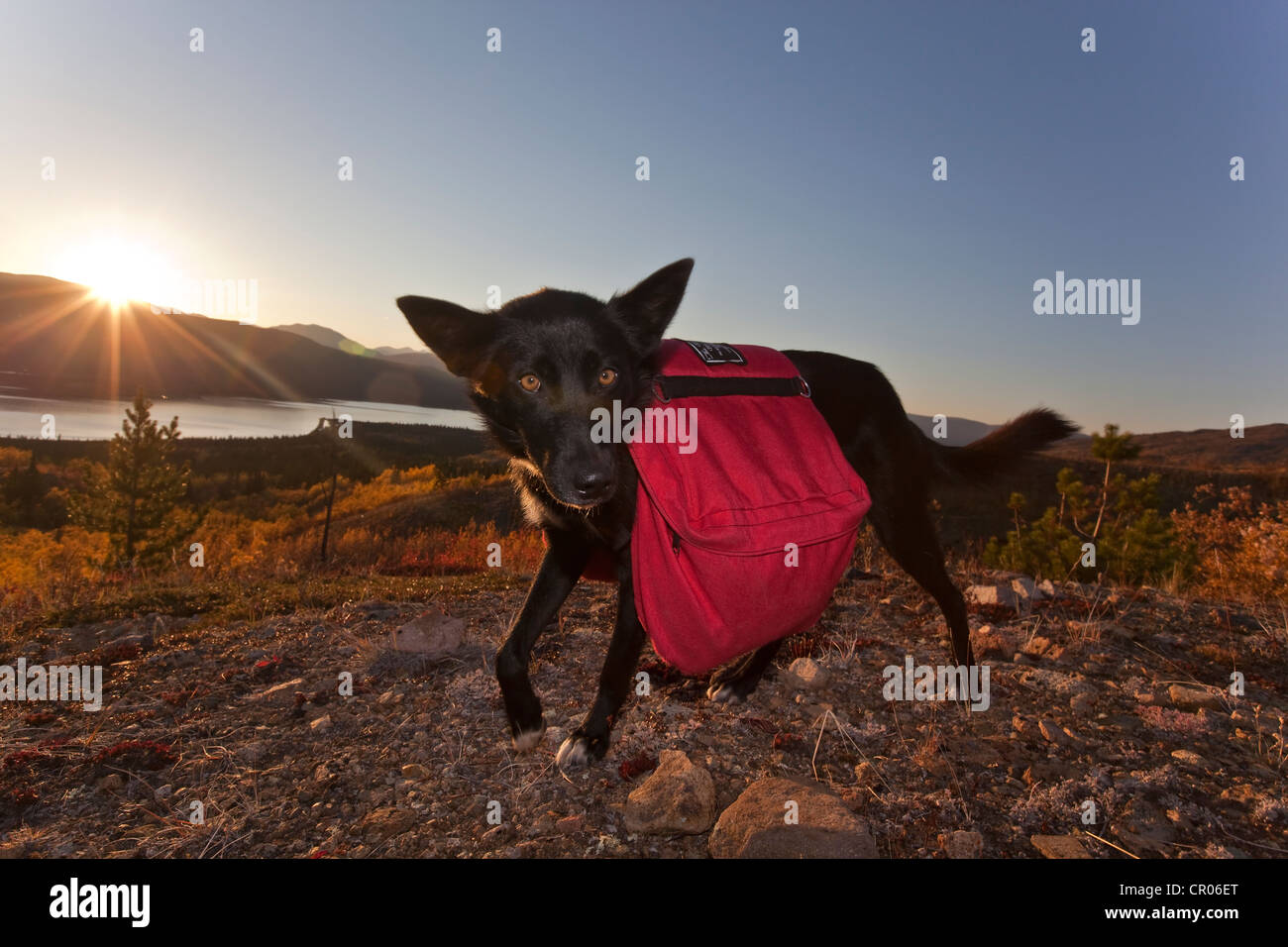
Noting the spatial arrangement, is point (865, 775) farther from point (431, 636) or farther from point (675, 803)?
point (431, 636)

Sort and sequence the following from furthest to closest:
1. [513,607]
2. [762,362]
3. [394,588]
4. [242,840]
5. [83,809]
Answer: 1. [394,588]
2. [513,607]
3. [762,362]
4. [83,809]
5. [242,840]

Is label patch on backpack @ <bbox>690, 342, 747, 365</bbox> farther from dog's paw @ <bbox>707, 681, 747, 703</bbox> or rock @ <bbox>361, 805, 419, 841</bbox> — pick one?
rock @ <bbox>361, 805, 419, 841</bbox>

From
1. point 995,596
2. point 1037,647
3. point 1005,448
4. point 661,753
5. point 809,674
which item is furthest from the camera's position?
point 995,596

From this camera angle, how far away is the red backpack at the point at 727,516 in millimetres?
3031

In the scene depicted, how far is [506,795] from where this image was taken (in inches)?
110

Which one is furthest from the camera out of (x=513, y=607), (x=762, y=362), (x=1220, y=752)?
(x=513, y=607)

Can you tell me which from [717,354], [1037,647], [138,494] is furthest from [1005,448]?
[138,494]

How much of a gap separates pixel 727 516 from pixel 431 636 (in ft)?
8.54

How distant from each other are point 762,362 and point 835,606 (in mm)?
2756

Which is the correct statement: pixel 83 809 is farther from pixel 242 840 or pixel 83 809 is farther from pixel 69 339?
pixel 69 339

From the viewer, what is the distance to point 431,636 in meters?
4.35

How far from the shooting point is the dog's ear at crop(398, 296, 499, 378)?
10.6ft

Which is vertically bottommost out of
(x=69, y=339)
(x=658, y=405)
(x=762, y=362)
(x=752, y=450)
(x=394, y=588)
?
(x=394, y=588)
